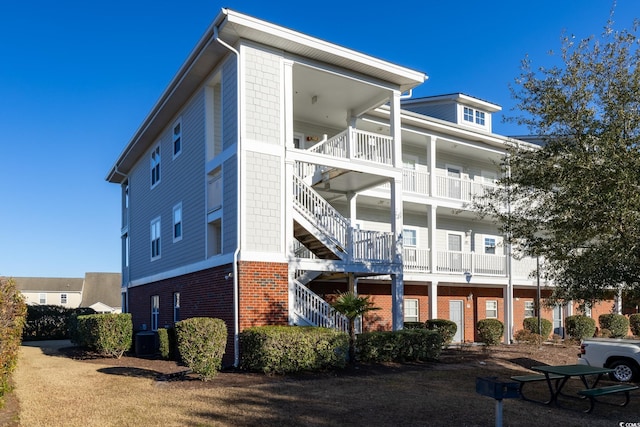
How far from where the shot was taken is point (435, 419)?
8664 millimetres

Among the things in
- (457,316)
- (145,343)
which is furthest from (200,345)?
(457,316)

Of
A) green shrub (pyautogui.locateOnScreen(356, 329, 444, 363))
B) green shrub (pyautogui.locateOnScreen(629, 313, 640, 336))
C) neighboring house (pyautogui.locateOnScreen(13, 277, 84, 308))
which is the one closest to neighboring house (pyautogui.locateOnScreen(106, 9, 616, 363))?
green shrub (pyautogui.locateOnScreen(356, 329, 444, 363))

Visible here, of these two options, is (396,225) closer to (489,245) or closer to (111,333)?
(111,333)

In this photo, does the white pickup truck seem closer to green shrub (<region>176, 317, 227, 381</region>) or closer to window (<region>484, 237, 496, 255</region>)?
green shrub (<region>176, 317, 227, 381</region>)

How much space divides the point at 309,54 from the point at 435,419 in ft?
34.9

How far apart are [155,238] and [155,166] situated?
9.66 ft

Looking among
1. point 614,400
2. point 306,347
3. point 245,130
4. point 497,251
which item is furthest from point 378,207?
point 614,400

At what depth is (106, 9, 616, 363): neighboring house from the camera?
48.4 ft

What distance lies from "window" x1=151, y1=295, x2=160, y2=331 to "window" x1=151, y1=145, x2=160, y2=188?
4601 millimetres

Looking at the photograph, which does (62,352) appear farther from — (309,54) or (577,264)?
(577,264)

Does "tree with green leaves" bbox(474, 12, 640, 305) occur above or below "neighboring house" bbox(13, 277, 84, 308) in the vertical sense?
above

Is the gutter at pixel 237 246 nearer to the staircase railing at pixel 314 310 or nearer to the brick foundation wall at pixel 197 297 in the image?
the brick foundation wall at pixel 197 297

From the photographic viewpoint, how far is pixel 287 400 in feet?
32.4

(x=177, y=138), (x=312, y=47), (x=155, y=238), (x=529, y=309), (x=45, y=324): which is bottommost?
(x=45, y=324)
